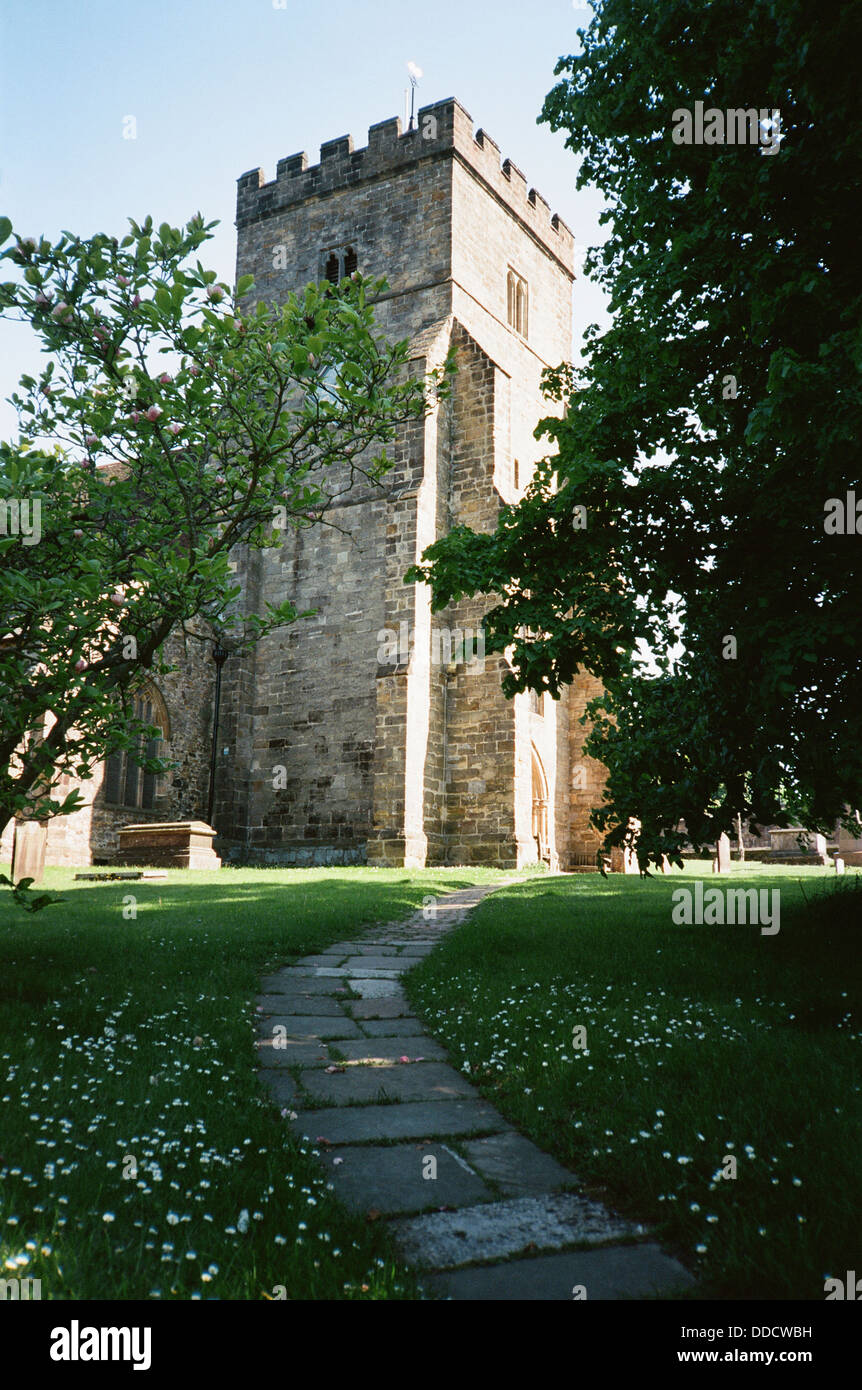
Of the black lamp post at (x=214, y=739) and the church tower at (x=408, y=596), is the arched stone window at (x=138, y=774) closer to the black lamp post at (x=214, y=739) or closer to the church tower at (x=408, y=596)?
the black lamp post at (x=214, y=739)

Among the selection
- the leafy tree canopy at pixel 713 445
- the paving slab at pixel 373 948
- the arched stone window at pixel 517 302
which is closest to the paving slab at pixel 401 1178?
the leafy tree canopy at pixel 713 445

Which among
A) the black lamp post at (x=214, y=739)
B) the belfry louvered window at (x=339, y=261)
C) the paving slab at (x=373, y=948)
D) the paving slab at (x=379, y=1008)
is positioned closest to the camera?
the paving slab at (x=379, y=1008)

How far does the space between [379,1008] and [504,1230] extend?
3.02m

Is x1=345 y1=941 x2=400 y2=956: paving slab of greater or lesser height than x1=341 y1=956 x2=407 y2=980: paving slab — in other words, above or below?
below

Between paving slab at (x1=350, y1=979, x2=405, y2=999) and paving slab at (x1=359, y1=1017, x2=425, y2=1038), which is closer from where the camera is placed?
paving slab at (x1=359, y1=1017, x2=425, y2=1038)

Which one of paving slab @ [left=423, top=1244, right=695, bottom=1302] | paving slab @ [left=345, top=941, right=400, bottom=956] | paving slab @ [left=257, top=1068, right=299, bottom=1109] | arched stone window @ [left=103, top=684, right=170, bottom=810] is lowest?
paving slab @ [left=345, top=941, right=400, bottom=956]

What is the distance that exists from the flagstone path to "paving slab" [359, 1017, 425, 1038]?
1 centimetres

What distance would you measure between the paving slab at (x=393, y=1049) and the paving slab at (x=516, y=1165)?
1.13 m

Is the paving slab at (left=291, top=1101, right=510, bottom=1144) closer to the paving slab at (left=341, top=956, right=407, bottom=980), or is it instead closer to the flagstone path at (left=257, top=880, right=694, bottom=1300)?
the flagstone path at (left=257, top=880, right=694, bottom=1300)

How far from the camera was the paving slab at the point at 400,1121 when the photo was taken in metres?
3.45

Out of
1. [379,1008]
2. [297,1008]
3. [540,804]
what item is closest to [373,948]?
[379,1008]

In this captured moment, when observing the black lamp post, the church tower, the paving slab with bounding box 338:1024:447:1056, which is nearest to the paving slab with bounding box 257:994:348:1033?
the paving slab with bounding box 338:1024:447:1056

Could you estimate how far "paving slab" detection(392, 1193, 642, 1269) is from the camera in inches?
100.0
